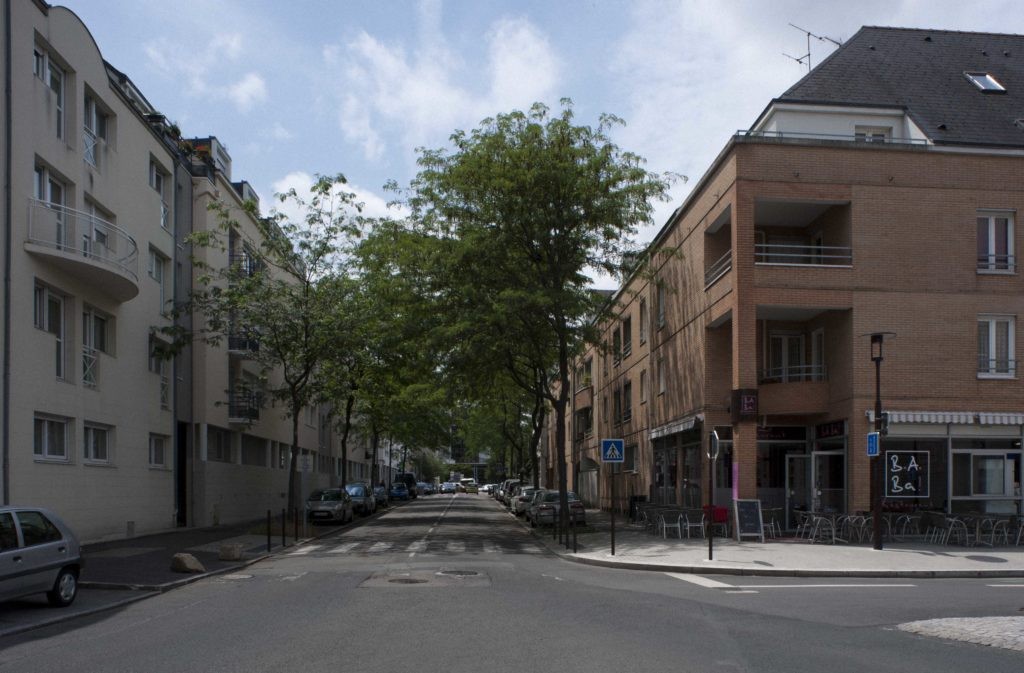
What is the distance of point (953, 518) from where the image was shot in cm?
2158

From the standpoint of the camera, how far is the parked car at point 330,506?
114ft

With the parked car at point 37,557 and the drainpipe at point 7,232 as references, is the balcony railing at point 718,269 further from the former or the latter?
the parked car at point 37,557

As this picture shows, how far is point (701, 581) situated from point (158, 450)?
20.1 metres

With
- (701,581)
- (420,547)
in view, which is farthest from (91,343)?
(701,581)

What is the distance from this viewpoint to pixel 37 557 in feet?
40.3

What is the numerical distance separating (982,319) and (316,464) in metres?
41.5

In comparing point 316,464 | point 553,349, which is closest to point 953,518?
point 553,349

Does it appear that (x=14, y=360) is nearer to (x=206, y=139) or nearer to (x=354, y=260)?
(x=354, y=260)

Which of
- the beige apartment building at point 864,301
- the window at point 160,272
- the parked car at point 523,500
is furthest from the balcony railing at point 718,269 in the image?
the window at point 160,272

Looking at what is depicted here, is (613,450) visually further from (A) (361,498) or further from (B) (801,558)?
(A) (361,498)

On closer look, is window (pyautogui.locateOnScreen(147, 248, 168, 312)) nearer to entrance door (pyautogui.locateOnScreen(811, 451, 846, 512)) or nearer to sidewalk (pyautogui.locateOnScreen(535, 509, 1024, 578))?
sidewalk (pyautogui.locateOnScreen(535, 509, 1024, 578))

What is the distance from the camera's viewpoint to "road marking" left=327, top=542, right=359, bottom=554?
23.1m

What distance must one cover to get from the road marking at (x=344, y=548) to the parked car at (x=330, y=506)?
343 inches

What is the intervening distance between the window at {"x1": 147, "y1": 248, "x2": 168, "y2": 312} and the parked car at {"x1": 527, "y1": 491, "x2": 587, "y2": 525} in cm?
1396
